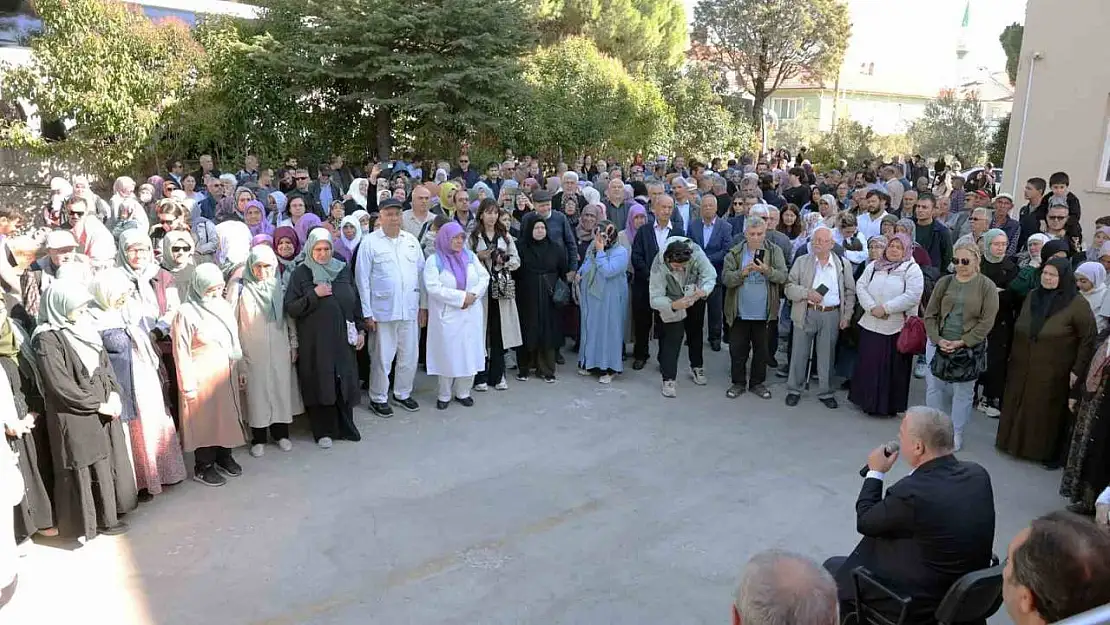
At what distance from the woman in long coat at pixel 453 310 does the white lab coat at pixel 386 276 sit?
0.66 feet

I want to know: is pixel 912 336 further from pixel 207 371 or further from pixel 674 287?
pixel 207 371

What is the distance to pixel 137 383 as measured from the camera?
518 centimetres

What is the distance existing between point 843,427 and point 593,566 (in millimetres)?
3339

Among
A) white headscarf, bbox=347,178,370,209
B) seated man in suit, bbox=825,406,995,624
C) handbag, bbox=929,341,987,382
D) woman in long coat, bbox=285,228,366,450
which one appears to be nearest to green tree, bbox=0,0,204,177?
white headscarf, bbox=347,178,370,209

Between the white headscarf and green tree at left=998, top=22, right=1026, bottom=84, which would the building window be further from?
the white headscarf

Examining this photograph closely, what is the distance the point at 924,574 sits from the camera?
338cm

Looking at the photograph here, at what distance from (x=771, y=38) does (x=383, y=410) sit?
28.0 m

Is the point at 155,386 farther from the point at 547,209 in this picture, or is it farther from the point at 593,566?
the point at 547,209

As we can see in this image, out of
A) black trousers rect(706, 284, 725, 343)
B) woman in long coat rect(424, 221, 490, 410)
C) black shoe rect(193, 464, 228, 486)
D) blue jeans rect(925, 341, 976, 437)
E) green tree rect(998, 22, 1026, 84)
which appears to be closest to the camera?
black shoe rect(193, 464, 228, 486)

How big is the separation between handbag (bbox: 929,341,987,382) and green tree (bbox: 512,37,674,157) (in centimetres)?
1482

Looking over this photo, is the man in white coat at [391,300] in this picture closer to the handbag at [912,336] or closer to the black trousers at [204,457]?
the black trousers at [204,457]

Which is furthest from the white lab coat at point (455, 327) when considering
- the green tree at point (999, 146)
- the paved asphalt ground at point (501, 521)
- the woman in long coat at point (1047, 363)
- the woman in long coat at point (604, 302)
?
the green tree at point (999, 146)

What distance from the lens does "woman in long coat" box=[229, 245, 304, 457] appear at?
5883 millimetres

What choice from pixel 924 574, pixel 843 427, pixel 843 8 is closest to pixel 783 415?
pixel 843 427
